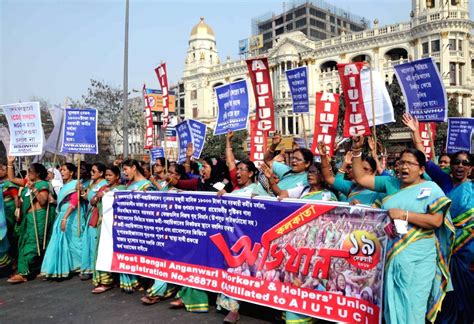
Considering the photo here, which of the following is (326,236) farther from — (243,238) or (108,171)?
(108,171)

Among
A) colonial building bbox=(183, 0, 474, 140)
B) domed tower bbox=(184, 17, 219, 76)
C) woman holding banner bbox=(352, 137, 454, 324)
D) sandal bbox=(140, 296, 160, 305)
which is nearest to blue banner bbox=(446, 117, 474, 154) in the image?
woman holding banner bbox=(352, 137, 454, 324)

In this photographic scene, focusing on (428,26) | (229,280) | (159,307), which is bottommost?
(159,307)

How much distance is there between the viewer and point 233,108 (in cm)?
671

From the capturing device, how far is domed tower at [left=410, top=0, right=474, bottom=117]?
36750 millimetres

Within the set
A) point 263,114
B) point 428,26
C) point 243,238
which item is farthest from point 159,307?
point 428,26

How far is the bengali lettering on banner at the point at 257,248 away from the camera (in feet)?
10.7

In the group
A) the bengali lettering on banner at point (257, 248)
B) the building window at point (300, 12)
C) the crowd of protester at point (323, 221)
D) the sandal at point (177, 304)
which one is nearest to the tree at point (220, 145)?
the building window at point (300, 12)

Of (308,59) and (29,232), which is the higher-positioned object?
(308,59)

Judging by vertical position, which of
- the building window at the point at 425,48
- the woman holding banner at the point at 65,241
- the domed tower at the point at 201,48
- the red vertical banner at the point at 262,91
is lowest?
the woman holding banner at the point at 65,241

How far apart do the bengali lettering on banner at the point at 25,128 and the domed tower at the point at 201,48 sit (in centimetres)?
6190

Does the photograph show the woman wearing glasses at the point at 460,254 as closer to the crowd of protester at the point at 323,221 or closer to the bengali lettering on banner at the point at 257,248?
the crowd of protester at the point at 323,221

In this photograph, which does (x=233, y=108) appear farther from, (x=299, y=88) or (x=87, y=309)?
(x=87, y=309)

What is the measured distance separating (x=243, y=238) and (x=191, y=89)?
6430cm

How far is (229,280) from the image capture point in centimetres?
404
